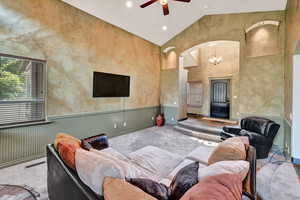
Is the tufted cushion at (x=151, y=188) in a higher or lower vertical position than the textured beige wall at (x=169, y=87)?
lower

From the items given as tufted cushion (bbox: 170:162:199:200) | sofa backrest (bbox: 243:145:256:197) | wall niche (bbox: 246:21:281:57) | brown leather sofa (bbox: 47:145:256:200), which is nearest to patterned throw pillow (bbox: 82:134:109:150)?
brown leather sofa (bbox: 47:145:256:200)

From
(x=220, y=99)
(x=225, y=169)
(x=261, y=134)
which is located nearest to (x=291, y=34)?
(x=261, y=134)

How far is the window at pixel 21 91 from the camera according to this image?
278cm

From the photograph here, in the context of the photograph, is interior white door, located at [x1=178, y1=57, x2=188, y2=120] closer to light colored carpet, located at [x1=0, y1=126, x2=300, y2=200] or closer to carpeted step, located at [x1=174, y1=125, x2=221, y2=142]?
carpeted step, located at [x1=174, y1=125, x2=221, y2=142]

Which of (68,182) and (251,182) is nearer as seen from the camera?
(68,182)

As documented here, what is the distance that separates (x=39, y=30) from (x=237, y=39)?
17.9ft

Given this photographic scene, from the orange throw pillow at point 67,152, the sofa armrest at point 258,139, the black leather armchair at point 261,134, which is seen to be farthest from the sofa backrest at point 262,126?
the orange throw pillow at point 67,152

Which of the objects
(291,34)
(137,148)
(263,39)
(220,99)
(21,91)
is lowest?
(137,148)

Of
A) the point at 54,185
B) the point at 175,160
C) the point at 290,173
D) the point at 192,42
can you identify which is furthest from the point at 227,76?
the point at 54,185

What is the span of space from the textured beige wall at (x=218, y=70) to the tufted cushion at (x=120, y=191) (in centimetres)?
743

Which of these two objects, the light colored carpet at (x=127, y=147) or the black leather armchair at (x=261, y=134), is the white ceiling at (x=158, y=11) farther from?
the light colored carpet at (x=127, y=147)

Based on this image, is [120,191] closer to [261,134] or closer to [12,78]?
[12,78]

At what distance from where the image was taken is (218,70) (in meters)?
7.83

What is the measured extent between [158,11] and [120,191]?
16.8 ft
